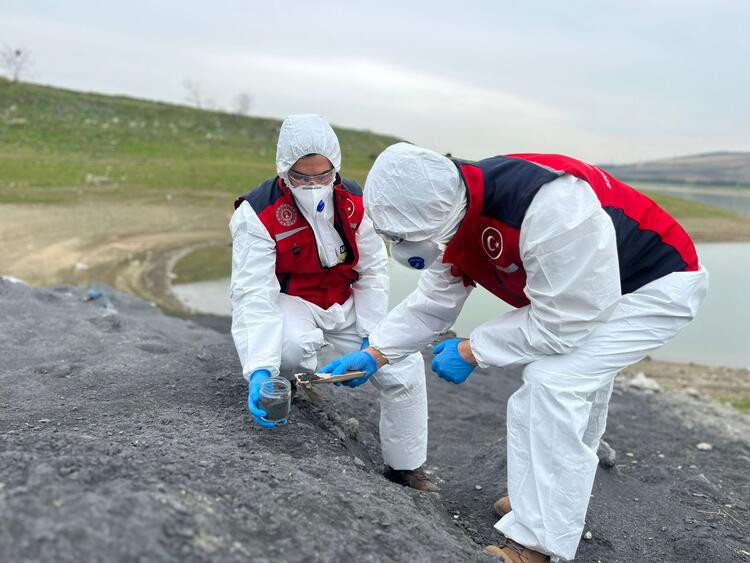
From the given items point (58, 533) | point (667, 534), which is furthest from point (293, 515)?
point (667, 534)

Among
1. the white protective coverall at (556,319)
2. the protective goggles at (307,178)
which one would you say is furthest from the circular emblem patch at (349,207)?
the white protective coverall at (556,319)

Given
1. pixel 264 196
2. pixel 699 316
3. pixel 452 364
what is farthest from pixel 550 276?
pixel 699 316

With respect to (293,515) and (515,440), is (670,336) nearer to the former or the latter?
(515,440)

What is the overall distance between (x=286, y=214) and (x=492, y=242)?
124 centimetres

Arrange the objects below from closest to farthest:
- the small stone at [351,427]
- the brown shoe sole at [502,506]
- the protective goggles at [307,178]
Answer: the brown shoe sole at [502,506] → the protective goggles at [307,178] → the small stone at [351,427]

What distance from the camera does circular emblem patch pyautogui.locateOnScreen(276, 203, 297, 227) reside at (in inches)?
137

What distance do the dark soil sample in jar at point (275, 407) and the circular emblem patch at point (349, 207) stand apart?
3.46 ft

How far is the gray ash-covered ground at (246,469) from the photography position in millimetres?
1937

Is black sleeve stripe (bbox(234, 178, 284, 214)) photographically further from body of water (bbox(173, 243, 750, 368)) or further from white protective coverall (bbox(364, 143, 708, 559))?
body of water (bbox(173, 243, 750, 368))

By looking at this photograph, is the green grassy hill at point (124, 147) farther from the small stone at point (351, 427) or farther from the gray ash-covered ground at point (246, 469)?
the small stone at point (351, 427)

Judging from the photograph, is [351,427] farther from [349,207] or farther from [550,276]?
[550,276]

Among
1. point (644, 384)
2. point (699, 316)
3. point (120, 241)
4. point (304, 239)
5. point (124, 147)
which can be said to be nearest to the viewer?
point (304, 239)

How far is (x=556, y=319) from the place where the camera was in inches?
101

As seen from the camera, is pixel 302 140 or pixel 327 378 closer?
pixel 327 378
